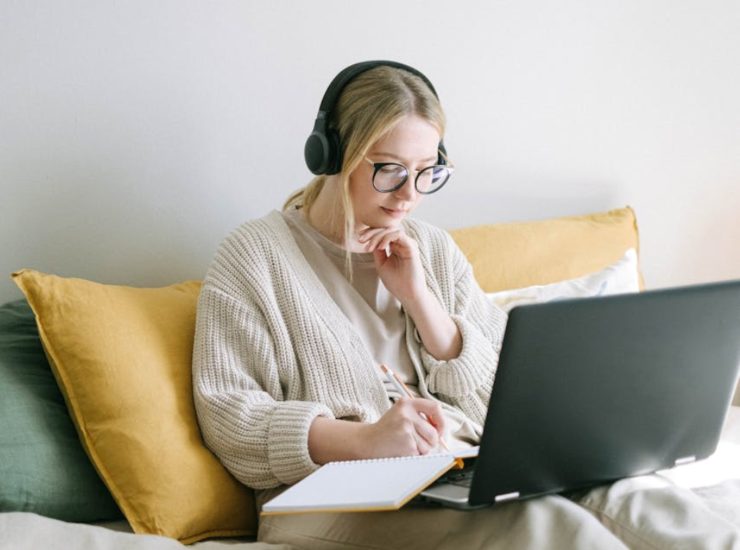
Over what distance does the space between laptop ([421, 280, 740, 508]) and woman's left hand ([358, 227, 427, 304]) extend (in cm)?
43

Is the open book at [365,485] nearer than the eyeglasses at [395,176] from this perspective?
Yes

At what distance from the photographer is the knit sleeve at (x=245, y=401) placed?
4.96ft

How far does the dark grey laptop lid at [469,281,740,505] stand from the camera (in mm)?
1171

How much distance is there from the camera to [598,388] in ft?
4.04

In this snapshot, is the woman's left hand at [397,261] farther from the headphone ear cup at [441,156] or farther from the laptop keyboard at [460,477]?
the laptop keyboard at [460,477]

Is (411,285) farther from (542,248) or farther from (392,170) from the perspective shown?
(542,248)

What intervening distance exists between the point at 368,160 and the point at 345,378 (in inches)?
13.7

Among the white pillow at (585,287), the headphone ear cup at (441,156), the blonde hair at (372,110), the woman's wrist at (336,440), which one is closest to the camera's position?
the woman's wrist at (336,440)

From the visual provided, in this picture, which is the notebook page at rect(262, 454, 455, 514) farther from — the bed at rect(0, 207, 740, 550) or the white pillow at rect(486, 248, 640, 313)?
the white pillow at rect(486, 248, 640, 313)

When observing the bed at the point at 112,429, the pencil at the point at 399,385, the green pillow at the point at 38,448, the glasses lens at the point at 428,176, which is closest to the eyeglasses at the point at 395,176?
the glasses lens at the point at 428,176

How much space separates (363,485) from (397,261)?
0.59m

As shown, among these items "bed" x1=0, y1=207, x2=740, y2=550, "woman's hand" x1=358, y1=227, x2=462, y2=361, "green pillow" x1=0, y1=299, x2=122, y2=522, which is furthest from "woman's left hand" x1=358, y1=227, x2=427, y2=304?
"green pillow" x1=0, y1=299, x2=122, y2=522

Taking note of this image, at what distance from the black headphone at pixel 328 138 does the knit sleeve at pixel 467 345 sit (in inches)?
11.4

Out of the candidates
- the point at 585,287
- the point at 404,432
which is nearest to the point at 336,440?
the point at 404,432
